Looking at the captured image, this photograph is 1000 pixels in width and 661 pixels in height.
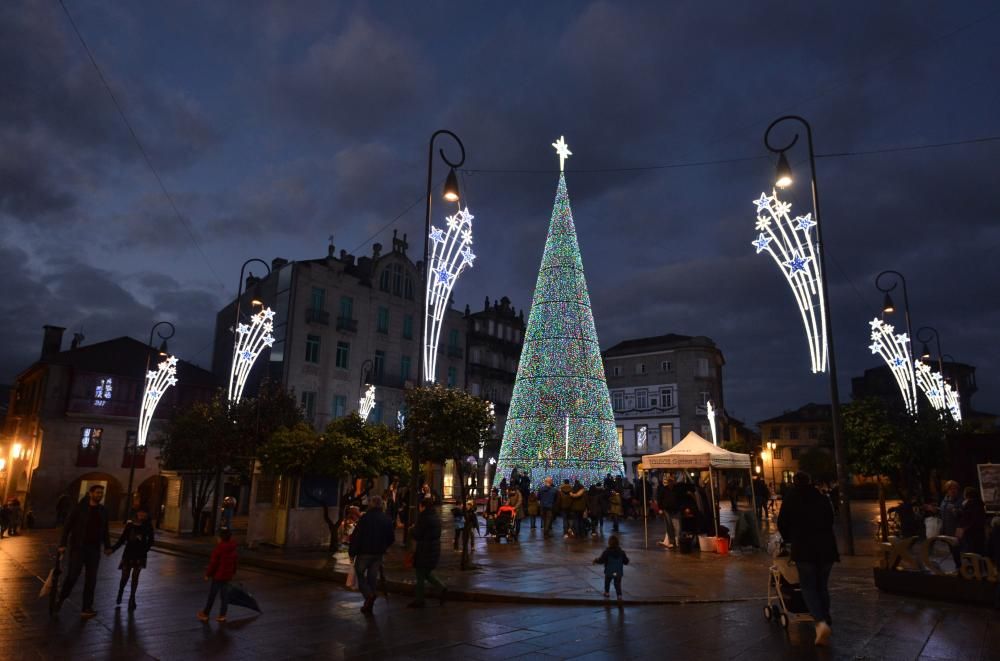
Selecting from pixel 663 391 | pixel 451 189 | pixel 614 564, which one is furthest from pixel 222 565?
pixel 663 391

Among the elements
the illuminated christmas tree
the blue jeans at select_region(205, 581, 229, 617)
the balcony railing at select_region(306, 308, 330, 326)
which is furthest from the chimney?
the blue jeans at select_region(205, 581, 229, 617)

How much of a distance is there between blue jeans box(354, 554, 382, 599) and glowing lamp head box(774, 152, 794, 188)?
38.9 feet

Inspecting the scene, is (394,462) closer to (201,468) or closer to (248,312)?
(201,468)

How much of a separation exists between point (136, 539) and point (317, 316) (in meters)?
27.9

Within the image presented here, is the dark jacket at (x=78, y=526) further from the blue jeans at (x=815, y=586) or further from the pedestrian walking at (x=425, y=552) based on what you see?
the blue jeans at (x=815, y=586)

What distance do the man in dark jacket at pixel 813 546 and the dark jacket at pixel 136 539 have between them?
8.78 m

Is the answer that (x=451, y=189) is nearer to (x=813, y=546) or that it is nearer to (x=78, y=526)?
(x=78, y=526)

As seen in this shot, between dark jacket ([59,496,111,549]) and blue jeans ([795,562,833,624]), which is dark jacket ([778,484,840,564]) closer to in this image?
blue jeans ([795,562,833,624])

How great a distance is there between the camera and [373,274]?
4128cm

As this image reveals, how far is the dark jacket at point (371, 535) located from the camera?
917cm

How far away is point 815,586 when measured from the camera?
699cm

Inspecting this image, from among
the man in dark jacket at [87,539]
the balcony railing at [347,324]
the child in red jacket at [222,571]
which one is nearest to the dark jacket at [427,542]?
the child in red jacket at [222,571]

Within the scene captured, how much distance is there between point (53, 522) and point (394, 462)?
23845mm

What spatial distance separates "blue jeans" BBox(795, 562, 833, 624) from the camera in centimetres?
693
